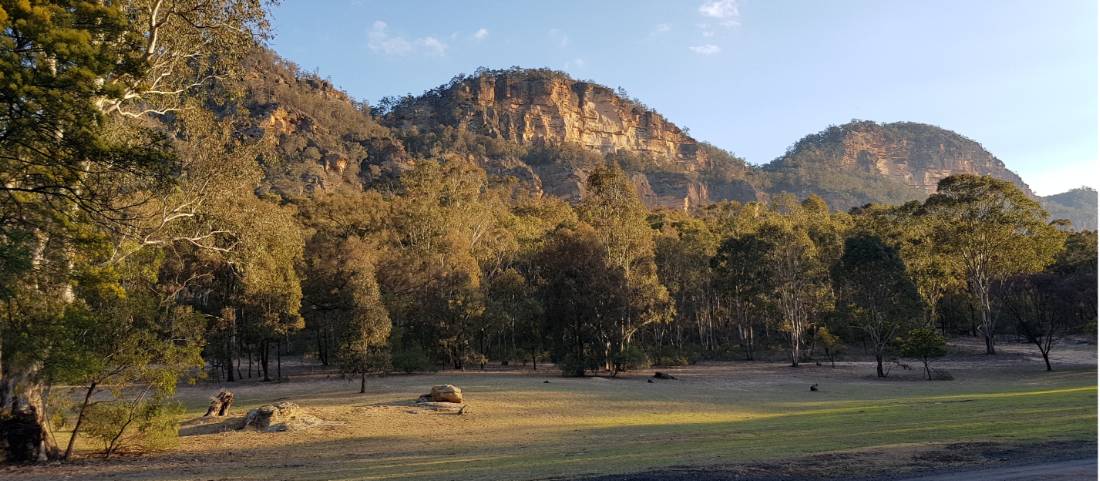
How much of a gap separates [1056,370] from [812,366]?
42.2 feet

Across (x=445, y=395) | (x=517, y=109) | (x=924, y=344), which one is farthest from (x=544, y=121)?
(x=445, y=395)

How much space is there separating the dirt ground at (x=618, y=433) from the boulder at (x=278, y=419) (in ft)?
A: 1.28

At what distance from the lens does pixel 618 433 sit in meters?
17.5

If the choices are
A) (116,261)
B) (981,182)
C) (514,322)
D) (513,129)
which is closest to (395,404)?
(116,261)

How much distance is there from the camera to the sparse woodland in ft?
40.4

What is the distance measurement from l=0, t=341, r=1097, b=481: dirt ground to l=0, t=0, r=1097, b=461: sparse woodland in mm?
2458

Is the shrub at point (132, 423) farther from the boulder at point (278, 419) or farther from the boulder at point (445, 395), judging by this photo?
the boulder at point (445, 395)

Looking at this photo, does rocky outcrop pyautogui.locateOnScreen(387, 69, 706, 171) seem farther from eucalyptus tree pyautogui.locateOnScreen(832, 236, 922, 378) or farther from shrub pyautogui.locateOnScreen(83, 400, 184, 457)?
shrub pyautogui.locateOnScreen(83, 400, 184, 457)

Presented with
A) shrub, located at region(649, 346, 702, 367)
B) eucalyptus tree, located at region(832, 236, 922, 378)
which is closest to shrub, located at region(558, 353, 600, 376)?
shrub, located at region(649, 346, 702, 367)

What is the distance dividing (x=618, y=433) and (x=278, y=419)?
9768mm

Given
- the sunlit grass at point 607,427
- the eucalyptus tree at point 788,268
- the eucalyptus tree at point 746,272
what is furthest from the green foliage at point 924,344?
the eucalyptus tree at point 746,272

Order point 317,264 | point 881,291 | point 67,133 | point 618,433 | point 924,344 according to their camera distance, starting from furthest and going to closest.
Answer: point 317,264
point 881,291
point 924,344
point 618,433
point 67,133

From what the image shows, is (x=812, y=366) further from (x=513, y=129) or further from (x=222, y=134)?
(x=513, y=129)

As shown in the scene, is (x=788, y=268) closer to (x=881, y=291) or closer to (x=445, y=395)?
(x=881, y=291)
